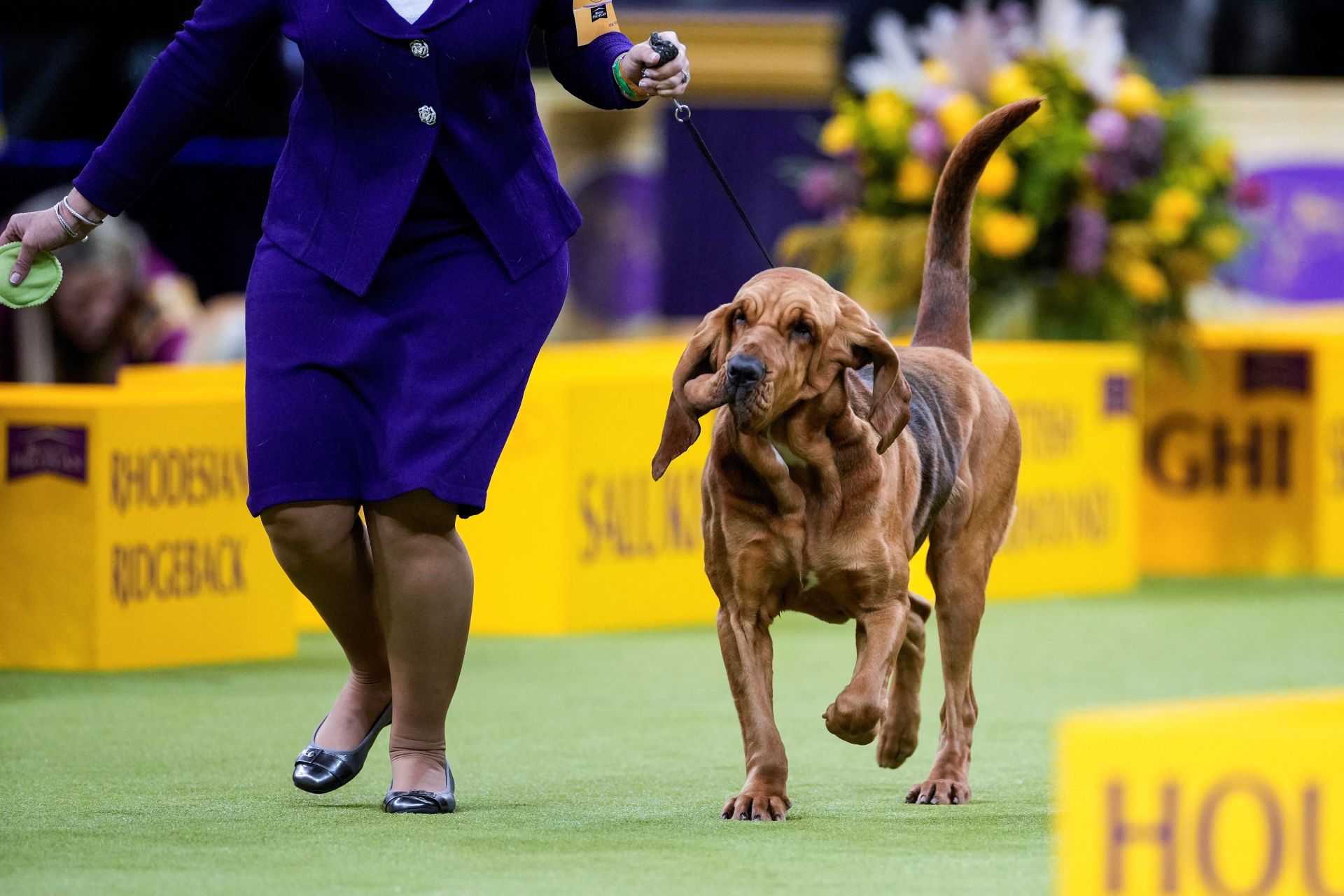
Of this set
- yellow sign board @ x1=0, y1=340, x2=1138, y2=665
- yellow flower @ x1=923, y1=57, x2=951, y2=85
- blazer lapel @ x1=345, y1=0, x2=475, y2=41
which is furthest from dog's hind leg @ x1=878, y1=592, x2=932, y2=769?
yellow flower @ x1=923, y1=57, x2=951, y2=85

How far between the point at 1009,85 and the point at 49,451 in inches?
167

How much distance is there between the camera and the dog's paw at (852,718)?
13.1ft

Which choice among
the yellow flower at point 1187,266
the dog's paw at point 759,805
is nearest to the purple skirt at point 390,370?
the dog's paw at point 759,805

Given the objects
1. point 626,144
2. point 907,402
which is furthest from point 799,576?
point 626,144

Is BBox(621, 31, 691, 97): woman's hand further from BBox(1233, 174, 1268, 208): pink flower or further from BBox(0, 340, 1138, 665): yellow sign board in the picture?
BBox(1233, 174, 1268, 208): pink flower

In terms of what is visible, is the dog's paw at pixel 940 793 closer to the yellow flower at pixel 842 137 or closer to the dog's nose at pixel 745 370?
the dog's nose at pixel 745 370

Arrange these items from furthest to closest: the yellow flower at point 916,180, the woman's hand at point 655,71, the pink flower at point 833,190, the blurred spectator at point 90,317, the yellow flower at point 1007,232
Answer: the pink flower at point 833,190, the yellow flower at point 916,180, the yellow flower at point 1007,232, the blurred spectator at point 90,317, the woman's hand at point 655,71

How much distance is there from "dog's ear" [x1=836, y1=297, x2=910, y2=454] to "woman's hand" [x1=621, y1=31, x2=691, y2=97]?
49 cm

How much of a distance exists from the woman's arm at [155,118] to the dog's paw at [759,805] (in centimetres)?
152

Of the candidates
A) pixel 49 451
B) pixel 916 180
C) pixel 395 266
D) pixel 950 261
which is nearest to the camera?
pixel 395 266

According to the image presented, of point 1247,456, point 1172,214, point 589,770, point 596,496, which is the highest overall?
point 1172,214

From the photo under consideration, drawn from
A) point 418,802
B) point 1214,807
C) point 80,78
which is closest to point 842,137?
point 418,802

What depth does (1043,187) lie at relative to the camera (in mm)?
8719

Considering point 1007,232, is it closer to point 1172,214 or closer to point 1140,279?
point 1140,279
